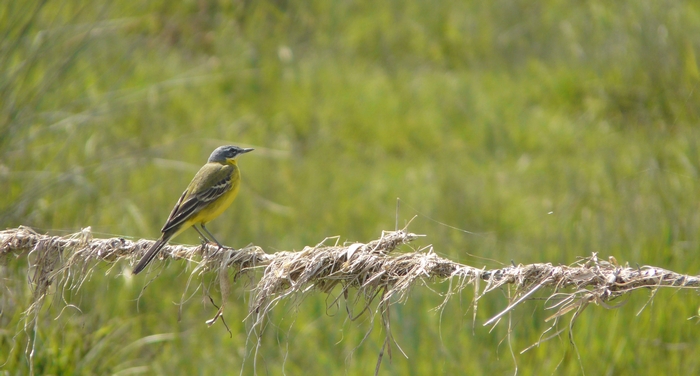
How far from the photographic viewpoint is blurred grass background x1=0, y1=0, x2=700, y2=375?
4.98 m

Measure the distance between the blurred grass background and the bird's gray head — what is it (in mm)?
672

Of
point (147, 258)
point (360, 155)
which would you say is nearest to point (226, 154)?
point (147, 258)

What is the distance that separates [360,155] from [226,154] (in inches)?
187

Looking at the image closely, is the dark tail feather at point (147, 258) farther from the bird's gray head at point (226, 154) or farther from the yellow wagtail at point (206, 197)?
the bird's gray head at point (226, 154)

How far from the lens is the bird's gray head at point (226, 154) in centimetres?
509

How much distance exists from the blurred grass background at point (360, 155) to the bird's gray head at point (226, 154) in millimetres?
672

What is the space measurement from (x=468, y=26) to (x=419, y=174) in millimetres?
4246

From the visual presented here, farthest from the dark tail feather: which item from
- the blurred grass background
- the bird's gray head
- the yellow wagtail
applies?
the bird's gray head

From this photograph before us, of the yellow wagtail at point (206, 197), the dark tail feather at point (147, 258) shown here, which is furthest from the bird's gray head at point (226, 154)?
the dark tail feather at point (147, 258)

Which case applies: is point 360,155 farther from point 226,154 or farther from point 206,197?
point 206,197

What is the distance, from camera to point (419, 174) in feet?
30.3

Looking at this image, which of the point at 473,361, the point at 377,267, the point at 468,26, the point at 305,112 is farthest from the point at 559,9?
the point at 377,267

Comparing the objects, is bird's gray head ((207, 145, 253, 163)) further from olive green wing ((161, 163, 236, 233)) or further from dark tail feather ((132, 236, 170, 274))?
dark tail feather ((132, 236, 170, 274))

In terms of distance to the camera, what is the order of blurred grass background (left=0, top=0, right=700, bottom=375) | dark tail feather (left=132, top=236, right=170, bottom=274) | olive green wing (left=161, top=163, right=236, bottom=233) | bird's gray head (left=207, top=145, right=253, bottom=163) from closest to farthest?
dark tail feather (left=132, top=236, right=170, bottom=274) < olive green wing (left=161, top=163, right=236, bottom=233) < blurred grass background (left=0, top=0, right=700, bottom=375) < bird's gray head (left=207, top=145, right=253, bottom=163)
